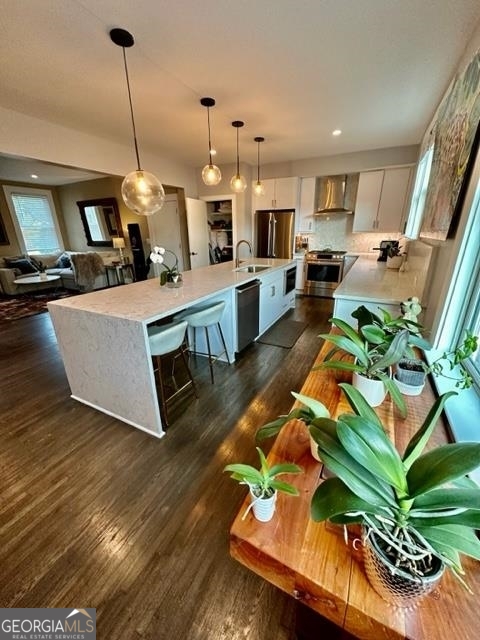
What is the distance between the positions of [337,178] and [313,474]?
5493 mm

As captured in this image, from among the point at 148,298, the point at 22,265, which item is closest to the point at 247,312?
the point at 148,298

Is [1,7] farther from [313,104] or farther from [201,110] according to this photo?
[313,104]

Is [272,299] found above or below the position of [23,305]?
above

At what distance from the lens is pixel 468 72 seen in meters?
1.57

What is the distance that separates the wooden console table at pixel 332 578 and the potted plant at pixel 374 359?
0.36 metres

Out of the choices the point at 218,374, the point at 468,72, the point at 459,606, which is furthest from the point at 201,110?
the point at 459,606

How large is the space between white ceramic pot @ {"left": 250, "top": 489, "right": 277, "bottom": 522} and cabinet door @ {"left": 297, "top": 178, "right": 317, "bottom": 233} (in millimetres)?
5438

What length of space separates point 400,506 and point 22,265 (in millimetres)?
7923

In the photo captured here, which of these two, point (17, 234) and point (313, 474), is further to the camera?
point (17, 234)

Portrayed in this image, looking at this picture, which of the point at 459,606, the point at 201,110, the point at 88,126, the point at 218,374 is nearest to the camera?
the point at 459,606

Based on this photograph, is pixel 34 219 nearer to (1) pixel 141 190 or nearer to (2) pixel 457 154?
(1) pixel 141 190

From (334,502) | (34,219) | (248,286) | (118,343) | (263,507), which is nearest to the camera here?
(334,502)

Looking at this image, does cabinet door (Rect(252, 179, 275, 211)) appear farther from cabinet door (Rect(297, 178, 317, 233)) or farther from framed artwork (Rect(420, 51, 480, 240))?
framed artwork (Rect(420, 51, 480, 240))

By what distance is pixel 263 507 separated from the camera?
63cm
